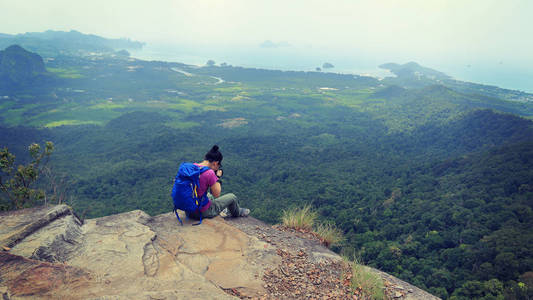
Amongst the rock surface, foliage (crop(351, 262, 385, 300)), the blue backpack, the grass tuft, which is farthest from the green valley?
foliage (crop(351, 262, 385, 300))

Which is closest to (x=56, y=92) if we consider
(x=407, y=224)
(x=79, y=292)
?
(x=407, y=224)

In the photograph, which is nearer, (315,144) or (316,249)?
(316,249)

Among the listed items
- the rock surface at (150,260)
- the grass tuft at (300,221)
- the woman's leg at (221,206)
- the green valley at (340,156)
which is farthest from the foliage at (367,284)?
the green valley at (340,156)

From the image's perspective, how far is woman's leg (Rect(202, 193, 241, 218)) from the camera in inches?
272

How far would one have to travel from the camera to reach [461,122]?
64.9 m

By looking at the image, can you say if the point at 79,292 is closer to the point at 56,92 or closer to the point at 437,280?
the point at 437,280

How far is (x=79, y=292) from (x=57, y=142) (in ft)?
256

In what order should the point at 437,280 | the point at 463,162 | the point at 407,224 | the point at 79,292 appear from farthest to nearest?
the point at 463,162 < the point at 407,224 < the point at 437,280 < the point at 79,292

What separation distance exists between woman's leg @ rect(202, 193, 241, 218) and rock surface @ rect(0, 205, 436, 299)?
0.70 ft

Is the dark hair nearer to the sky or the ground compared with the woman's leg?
nearer to the sky

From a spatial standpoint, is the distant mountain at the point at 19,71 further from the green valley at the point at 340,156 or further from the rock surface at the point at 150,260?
the rock surface at the point at 150,260

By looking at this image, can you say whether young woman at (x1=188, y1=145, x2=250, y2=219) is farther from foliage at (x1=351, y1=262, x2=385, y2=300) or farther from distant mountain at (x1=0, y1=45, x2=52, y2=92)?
distant mountain at (x1=0, y1=45, x2=52, y2=92)

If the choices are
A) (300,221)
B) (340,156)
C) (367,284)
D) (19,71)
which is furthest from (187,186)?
(19,71)

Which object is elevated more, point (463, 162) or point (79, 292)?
point (79, 292)
